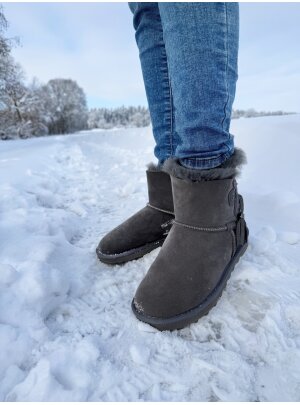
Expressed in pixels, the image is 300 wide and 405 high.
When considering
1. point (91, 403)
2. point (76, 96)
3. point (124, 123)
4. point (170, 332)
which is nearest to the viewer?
point (91, 403)

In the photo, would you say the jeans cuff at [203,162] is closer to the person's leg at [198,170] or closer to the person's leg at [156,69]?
the person's leg at [198,170]

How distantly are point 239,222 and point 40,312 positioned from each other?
20.8 inches

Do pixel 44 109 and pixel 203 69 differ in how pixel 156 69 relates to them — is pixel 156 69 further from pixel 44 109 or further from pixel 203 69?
pixel 44 109

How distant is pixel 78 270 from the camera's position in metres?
0.84

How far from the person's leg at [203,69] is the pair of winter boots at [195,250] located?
0.20 feet

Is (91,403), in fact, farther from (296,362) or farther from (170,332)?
(296,362)

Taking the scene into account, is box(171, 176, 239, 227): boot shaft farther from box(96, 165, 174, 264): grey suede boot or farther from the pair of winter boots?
box(96, 165, 174, 264): grey suede boot

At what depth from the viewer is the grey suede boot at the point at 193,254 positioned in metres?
0.63

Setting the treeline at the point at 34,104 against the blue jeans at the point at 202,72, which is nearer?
the blue jeans at the point at 202,72

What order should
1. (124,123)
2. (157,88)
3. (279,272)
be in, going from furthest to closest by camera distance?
(124,123) → (157,88) → (279,272)

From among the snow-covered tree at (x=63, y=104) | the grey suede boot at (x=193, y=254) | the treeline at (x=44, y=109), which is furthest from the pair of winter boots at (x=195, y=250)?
the snow-covered tree at (x=63, y=104)

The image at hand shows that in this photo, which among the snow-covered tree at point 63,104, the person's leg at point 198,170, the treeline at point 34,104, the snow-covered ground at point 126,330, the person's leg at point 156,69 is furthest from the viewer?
the snow-covered tree at point 63,104

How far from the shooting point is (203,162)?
67 cm

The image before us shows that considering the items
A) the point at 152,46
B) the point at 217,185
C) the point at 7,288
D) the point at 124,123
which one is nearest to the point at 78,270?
the point at 7,288
